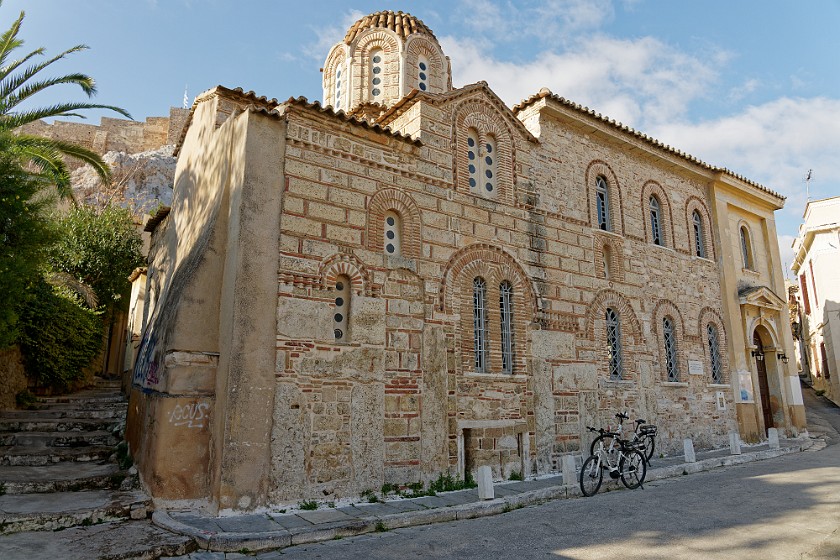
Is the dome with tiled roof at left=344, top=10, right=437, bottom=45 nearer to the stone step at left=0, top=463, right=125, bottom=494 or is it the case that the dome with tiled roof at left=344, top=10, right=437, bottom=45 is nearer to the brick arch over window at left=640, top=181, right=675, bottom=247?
the brick arch over window at left=640, top=181, right=675, bottom=247

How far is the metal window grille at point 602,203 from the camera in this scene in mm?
12766

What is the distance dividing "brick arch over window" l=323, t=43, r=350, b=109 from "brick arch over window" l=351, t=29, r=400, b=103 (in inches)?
13.7

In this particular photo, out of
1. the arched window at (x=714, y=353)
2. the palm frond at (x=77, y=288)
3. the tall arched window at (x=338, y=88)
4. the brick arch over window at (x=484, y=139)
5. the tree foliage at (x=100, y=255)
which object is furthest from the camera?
the tree foliage at (x=100, y=255)

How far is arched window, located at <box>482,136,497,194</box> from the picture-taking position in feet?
35.2

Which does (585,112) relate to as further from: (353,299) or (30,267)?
(30,267)

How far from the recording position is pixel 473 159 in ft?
35.0

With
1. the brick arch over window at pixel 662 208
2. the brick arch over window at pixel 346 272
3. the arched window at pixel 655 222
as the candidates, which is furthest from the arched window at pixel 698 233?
the brick arch over window at pixel 346 272

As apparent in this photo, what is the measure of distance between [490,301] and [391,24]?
938 centimetres

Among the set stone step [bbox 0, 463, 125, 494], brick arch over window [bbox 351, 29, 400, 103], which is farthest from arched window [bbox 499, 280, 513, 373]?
brick arch over window [bbox 351, 29, 400, 103]

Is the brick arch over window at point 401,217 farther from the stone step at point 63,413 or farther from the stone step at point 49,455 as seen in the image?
the stone step at point 63,413

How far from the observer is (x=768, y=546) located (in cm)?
565

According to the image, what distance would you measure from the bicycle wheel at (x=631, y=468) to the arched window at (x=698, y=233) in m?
7.83

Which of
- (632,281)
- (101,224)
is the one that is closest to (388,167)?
(632,281)

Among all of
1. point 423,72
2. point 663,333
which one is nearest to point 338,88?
point 423,72
